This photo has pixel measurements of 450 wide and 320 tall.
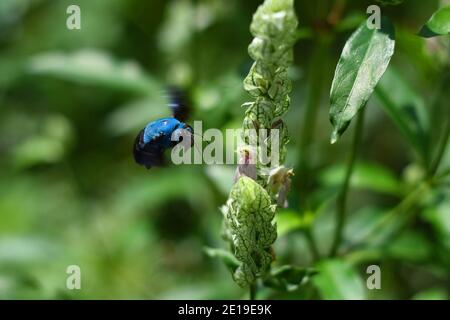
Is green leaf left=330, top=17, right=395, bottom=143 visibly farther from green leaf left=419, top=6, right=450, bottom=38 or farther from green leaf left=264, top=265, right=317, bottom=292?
green leaf left=264, top=265, right=317, bottom=292

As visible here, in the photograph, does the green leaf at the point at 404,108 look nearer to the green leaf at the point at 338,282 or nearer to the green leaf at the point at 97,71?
the green leaf at the point at 338,282

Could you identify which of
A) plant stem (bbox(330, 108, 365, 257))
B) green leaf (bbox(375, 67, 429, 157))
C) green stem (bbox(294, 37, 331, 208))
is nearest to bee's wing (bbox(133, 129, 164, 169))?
plant stem (bbox(330, 108, 365, 257))

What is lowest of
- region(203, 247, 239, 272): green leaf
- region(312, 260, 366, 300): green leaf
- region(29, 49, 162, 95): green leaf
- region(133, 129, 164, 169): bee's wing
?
region(312, 260, 366, 300): green leaf

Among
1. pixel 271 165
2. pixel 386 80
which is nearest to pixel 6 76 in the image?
pixel 386 80

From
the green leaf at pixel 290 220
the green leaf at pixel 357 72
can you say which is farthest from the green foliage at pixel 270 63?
the green leaf at pixel 290 220
